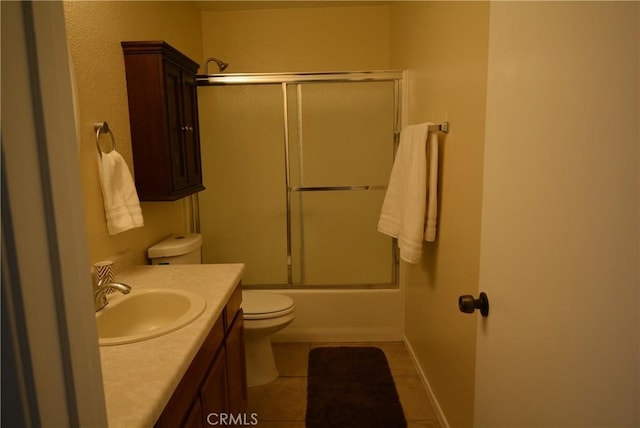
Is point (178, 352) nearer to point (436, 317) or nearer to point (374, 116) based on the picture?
point (436, 317)

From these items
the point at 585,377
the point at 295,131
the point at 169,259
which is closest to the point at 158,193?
the point at 169,259

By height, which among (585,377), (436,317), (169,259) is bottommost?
(436,317)

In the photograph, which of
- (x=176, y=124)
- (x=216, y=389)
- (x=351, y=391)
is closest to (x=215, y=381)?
(x=216, y=389)

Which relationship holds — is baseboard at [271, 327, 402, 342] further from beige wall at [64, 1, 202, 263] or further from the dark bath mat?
beige wall at [64, 1, 202, 263]

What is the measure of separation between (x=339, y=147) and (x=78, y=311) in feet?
8.01

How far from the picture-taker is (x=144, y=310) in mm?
1459

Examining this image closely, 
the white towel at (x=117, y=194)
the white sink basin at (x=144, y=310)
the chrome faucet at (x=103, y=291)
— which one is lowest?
the white sink basin at (x=144, y=310)

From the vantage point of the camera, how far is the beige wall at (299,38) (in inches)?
119

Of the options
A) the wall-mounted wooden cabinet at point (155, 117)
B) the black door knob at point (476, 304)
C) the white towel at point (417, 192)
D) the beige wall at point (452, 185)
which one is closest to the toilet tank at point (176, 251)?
the wall-mounted wooden cabinet at point (155, 117)

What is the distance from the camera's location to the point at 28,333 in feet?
1.18

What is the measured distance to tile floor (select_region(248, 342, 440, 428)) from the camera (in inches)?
74.6

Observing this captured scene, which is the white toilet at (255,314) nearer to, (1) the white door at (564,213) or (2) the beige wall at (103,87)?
(2) the beige wall at (103,87)

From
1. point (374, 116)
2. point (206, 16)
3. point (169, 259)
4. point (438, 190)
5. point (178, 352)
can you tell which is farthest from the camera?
point (206, 16)

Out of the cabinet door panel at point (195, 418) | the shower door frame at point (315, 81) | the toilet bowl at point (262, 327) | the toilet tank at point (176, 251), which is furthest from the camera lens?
the shower door frame at point (315, 81)
